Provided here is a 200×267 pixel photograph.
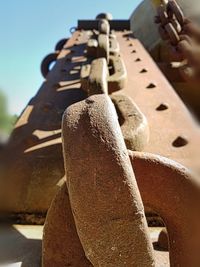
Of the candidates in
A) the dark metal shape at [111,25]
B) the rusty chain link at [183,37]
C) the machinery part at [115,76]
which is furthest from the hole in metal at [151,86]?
the dark metal shape at [111,25]

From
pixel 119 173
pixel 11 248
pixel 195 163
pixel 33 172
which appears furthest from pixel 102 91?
pixel 195 163

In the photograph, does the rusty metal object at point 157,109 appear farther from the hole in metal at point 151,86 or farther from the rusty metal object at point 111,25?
the rusty metal object at point 111,25

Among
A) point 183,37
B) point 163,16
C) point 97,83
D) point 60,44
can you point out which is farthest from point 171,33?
point 60,44

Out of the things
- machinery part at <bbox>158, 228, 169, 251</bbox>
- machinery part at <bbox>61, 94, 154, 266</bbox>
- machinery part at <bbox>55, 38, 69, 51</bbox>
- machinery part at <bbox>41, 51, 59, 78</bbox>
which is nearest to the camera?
machinery part at <bbox>61, 94, 154, 266</bbox>

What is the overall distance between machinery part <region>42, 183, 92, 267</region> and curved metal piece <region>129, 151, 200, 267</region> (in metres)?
0.11

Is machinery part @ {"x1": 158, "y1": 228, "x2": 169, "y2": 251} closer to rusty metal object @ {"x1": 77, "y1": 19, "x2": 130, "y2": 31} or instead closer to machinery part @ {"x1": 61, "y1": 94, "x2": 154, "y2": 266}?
machinery part @ {"x1": 61, "y1": 94, "x2": 154, "y2": 266}

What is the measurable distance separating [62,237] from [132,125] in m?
0.37

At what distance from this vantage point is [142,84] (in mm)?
1561

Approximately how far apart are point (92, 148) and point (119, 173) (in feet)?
0.14

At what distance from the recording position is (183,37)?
27.1 inches

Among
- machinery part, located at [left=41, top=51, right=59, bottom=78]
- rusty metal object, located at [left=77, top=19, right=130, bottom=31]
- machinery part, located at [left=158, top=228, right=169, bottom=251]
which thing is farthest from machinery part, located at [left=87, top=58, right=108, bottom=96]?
rusty metal object, located at [left=77, top=19, right=130, bottom=31]

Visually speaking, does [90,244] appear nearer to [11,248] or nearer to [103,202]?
[103,202]

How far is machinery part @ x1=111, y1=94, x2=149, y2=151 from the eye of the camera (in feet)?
2.90

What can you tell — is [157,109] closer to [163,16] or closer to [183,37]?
[163,16]
